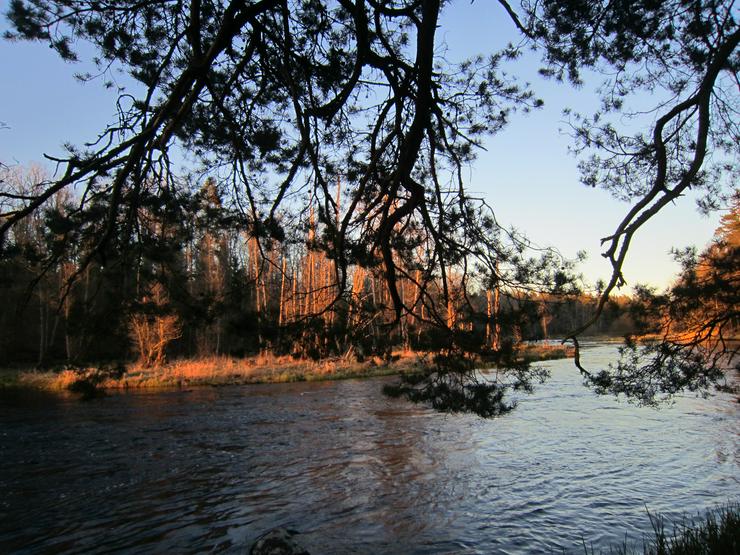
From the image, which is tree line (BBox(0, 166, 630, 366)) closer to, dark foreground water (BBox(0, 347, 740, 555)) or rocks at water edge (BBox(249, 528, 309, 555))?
rocks at water edge (BBox(249, 528, 309, 555))

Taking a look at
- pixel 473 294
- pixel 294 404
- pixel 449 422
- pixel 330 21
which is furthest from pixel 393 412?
pixel 330 21

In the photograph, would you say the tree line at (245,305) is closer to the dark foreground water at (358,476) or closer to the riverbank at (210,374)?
the dark foreground water at (358,476)

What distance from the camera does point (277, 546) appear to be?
17.4ft

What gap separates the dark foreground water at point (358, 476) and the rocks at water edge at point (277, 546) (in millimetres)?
488

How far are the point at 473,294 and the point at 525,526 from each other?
10.3 feet

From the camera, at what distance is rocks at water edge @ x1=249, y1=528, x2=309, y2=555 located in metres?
5.25

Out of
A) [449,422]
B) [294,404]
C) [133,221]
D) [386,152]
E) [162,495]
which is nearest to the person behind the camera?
[133,221]

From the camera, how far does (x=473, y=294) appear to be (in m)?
4.96

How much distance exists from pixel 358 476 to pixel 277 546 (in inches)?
125

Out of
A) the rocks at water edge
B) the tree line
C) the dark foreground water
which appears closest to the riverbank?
the dark foreground water

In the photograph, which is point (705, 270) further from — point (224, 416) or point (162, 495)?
point (224, 416)

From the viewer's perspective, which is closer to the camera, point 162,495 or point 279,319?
point 279,319

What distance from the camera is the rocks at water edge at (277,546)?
525cm

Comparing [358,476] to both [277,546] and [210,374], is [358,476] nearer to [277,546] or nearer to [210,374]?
[277,546]
